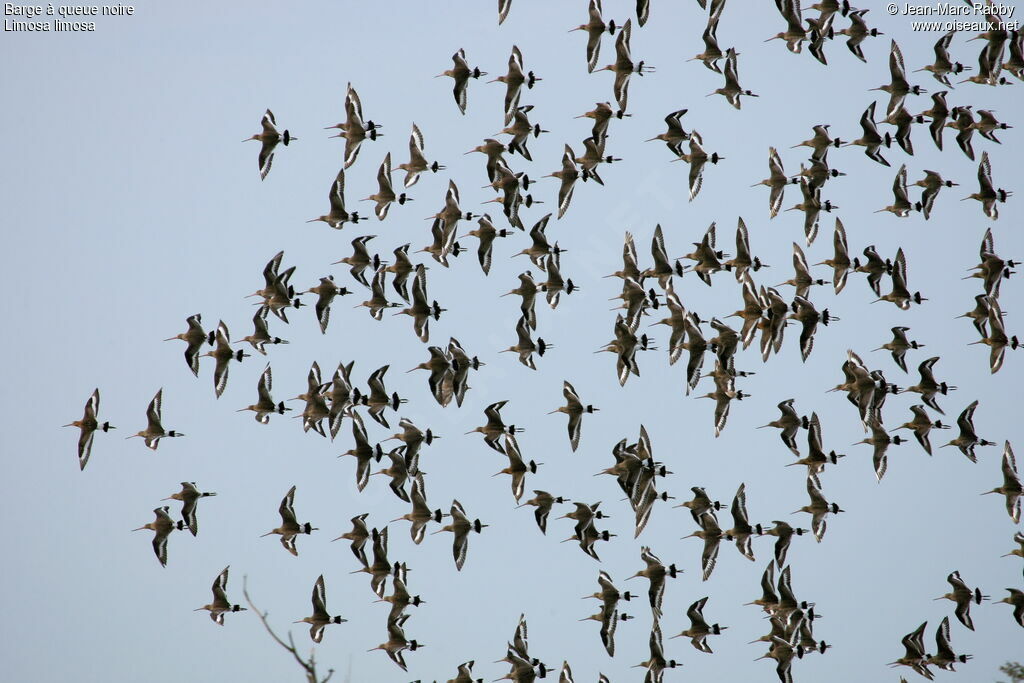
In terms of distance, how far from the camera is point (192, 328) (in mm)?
36875

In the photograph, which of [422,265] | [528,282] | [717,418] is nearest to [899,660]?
[717,418]

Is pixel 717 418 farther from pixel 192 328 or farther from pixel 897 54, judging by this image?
pixel 192 328

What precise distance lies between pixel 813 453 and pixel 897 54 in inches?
430

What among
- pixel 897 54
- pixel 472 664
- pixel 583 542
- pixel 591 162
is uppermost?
pixel 897 54

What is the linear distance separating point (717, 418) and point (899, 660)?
8.19 m

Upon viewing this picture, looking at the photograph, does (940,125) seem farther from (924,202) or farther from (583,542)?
(583,542)

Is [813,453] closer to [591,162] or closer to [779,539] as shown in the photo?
[779,539]

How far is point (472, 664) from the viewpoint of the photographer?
37469 millimetres

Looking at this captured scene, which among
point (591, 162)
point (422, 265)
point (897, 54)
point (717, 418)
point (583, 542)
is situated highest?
point (897, 54)

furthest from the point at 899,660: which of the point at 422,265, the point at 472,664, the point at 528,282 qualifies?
the point at 422,265

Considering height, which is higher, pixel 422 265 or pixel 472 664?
pixel 422 265

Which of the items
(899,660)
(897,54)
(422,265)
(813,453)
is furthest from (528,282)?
(899,660)

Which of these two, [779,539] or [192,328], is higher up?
[192,328]

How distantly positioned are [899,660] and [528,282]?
14.1 meters
